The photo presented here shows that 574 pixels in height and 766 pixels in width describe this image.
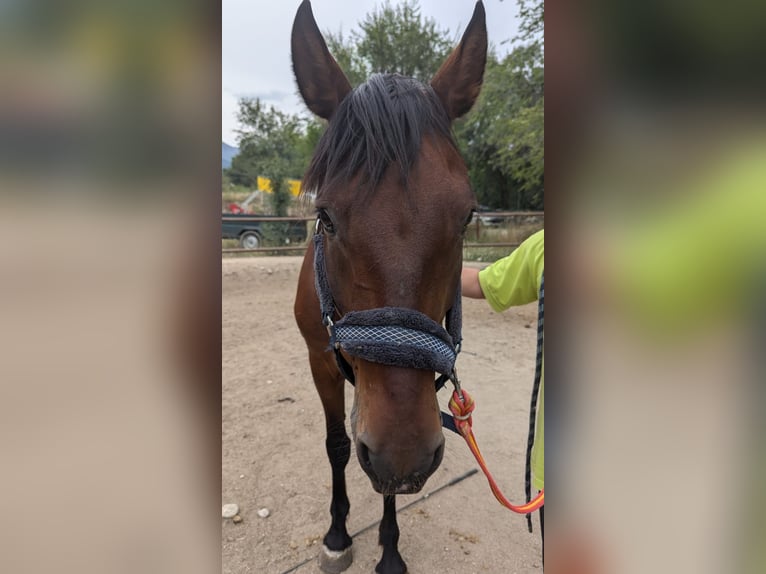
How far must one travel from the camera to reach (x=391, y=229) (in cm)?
127

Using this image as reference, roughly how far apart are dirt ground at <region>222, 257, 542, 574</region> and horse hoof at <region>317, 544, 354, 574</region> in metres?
0.05

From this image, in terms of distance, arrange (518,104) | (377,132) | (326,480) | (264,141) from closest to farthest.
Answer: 1. (377,132)
2. (326,480)
3. (518,104)
4. (264,141)

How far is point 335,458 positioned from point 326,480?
0.64 meters

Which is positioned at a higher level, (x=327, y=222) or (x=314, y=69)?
(x=314, y=69)

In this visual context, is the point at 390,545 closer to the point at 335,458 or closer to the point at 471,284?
the point at 335,458

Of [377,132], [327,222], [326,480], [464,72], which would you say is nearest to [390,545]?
[326,480]

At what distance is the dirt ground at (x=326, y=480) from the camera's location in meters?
2.52

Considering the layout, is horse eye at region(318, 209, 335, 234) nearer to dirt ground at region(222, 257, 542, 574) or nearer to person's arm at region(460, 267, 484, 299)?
person's arm at region(460, 267, 484, 299)

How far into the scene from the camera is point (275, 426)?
12.9ft

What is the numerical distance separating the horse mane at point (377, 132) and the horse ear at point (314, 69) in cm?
17
